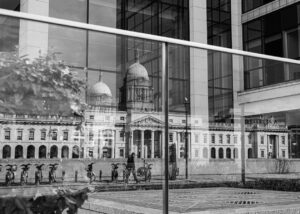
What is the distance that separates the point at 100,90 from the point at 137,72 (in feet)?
1.67

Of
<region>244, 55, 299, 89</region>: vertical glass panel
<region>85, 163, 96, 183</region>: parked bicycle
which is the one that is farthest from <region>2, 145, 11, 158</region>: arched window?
<region>244, 55, 299, 89</region>: vertical glass panel

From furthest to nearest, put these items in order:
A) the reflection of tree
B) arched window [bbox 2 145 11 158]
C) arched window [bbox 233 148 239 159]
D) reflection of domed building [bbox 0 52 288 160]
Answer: arched window [bbox 233 148 239 159] < reflection of domed building [bbox 0 52 288 160] < arched window [bbox 2 145 11 158] < the reflection of tree

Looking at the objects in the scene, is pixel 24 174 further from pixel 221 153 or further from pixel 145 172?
pixel 221 153

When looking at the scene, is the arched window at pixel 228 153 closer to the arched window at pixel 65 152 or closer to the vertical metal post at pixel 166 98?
the vertical metal post at pixel 166 98

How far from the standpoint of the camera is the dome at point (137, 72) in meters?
4.23

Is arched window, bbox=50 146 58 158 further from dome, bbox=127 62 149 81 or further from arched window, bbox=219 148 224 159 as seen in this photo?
arched window, bbox=219 148 224 159

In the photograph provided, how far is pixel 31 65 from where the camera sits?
3.37m

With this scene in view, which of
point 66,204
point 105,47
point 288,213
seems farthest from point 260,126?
point 66,204

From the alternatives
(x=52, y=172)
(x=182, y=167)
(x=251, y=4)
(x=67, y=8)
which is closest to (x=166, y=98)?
(x=182, y=167)

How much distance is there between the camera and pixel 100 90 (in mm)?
4023

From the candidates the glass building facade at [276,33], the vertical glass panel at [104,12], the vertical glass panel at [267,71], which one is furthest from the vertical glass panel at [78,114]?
the glass building facade at [276,33]

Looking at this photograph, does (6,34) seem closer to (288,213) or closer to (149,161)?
(149,161)

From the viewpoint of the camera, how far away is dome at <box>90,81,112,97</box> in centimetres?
390

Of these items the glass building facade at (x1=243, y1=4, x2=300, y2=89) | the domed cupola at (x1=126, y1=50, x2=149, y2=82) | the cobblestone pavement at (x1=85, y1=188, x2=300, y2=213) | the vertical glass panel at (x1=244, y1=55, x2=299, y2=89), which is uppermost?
the glass building facade at (x1=243, y1=4, x2=300, y2=89)
